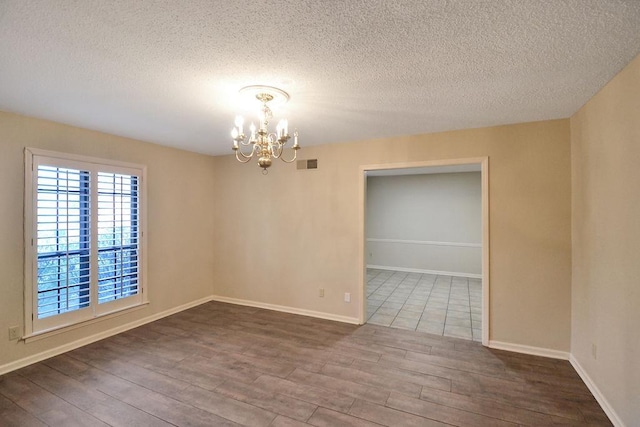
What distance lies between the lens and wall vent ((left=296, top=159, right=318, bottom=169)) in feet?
13.7

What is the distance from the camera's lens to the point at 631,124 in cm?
184

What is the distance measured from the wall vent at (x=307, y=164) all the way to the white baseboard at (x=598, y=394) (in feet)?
11.8

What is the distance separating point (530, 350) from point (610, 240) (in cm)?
156

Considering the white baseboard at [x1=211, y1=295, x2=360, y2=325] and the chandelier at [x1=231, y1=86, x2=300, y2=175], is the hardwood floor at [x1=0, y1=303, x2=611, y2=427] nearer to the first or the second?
the white baseboard at [x1=211, y1=295, x2=360, y2=325]

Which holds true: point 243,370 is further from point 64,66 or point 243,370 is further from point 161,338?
point 64,66

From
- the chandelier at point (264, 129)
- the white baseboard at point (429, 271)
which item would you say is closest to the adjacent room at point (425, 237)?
the white baseboard at point (429, 271)

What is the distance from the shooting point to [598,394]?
2.25m

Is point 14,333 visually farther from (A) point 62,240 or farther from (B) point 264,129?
(B) point 264,129

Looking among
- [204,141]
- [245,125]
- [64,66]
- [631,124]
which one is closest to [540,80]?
[631,124]

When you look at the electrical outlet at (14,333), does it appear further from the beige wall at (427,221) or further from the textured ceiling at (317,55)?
the beige wall at (427,221)

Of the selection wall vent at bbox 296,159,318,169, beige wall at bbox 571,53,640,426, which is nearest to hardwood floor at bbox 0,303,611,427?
beige wall at bbox 571,53,640,426

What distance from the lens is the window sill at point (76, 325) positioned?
286 centimetres

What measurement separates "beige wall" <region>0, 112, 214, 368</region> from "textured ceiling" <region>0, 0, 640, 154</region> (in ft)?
1.01

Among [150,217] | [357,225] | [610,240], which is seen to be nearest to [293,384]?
[357,225]
